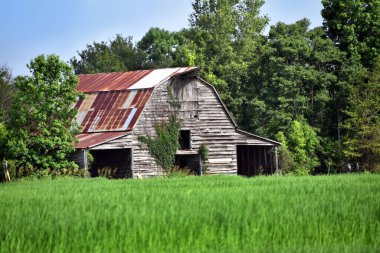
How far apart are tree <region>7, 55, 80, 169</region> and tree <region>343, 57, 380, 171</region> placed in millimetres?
17717

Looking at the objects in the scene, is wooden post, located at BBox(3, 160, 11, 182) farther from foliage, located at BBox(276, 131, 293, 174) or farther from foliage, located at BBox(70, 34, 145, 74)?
foliage, located at BBox(70, 34, 145, 74)

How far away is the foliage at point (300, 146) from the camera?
156ft

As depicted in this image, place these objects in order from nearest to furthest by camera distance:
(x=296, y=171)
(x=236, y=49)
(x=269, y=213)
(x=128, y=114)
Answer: (x=269, y=213), (x=128, y=114), (x=296, y=171), (x=236, y=49)

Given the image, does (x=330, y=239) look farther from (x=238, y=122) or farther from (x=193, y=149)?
(x=238, y=122)

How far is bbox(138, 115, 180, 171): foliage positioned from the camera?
42375 millimetres

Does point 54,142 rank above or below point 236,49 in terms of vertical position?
below

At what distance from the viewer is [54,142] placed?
121 feet

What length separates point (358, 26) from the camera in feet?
169

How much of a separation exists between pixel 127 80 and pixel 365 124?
1479cm

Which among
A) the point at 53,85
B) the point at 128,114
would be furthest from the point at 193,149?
the point at 53,85

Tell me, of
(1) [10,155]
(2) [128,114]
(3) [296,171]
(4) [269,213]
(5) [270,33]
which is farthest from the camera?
(5) [270,33]

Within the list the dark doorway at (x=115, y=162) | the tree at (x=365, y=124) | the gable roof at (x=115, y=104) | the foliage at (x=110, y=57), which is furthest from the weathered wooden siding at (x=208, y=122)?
the foliage at (x=110, y=57)

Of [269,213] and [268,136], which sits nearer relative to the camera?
[269,213]

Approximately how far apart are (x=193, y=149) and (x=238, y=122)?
10222 mm
